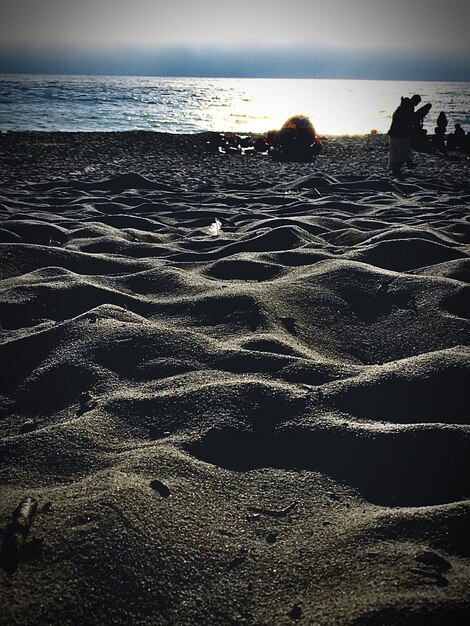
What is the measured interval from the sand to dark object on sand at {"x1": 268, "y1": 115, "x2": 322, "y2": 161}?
7.49 meters

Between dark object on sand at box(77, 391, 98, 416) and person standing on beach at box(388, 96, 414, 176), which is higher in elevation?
person standing on beach at box(388, 96, 414, 176)

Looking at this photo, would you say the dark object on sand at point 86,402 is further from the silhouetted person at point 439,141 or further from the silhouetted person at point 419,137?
the silhouetted person at point 439,141

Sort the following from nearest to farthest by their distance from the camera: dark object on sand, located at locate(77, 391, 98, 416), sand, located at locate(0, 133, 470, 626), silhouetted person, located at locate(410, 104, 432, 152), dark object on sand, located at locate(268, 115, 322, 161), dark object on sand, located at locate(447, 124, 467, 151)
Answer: sand, located at locate(0, 133, 470, 626), dark object on sand, located at locate(77, 391, 98, 416), dark object on sand, located at locate(268, 115, 322, 161), silhouetted person, located at locate(410, 104, 432, 152), dark object on sand, located at locate(447, 124, 467, 151)

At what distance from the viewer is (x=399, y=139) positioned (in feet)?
25.4

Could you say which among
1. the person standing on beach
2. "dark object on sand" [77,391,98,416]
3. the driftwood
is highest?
the person standing on beach

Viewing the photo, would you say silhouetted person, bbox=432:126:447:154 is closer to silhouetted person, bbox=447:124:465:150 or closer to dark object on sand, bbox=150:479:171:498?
silhouetted person, bbox=447:124:465:150

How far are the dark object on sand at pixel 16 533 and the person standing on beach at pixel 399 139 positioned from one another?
301 inches

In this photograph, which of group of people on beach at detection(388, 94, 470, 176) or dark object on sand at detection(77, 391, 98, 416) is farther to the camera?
group of people on beach at detection(388, 94, 470, 176)

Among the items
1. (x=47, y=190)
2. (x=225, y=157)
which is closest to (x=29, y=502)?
(x=47, y=190)

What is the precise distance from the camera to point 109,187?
21.7 feet

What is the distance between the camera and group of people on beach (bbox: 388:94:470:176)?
7848 mm

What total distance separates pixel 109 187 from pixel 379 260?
14.5ft

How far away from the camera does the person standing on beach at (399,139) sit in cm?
775

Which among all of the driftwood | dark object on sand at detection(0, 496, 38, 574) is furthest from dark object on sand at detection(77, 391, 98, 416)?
A: the driftwood
